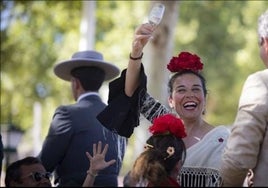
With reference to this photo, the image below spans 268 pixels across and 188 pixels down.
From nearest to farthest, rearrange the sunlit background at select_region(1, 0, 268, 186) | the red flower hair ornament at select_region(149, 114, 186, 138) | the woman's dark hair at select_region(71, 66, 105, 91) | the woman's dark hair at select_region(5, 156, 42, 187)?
the red flower hair ornament at select_region(149, 114, 186, 138)
the woman's dark hair at select_region(5, 156, 42, 187)
the woman's dark hair at select_region(71, 66, 105, 91)
the sunlit background at select_region(1, 0, 268, 186)

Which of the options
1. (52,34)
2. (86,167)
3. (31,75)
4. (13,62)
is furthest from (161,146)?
(31,75)

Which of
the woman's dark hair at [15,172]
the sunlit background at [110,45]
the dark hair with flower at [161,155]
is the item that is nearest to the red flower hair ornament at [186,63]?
the dark hair with flower at [161,155]

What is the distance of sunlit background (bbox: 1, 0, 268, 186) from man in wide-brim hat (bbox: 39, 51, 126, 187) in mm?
3230

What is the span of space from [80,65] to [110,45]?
13.7m

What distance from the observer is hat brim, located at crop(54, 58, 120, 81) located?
18.5 feet

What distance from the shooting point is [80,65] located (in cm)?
570

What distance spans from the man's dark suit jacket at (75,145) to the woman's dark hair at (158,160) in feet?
4.06

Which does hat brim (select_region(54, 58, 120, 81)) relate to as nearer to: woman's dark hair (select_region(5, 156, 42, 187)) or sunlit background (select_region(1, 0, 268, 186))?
woman's dark hair (select_region(5, 156, 42, 187))

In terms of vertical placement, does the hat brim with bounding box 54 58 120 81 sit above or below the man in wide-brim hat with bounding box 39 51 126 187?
above

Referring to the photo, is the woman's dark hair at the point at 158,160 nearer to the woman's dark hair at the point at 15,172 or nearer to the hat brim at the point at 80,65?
the woman's dark hair at the point at 15,172

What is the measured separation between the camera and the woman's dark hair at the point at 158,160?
10.7ft

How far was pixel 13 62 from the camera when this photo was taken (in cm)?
1548

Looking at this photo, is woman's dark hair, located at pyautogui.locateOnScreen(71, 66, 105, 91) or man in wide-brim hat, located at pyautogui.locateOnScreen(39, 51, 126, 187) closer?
man in wide-brim hat, located at pyautogui.locateOnScreen(39, 51, 126, 187)

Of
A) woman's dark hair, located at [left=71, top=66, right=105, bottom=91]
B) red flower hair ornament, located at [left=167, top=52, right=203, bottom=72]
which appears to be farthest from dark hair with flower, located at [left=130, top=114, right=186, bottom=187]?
woman's dark hair, located at [left=71, top=66, right=105, bottom=91]
